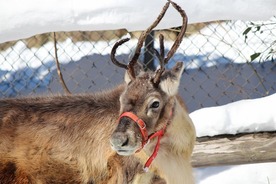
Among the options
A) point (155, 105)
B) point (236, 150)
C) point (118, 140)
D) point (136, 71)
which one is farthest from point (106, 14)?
point (118, 140)

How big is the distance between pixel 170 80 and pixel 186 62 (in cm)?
322

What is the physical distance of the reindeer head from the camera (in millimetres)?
4781

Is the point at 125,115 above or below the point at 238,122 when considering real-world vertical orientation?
above

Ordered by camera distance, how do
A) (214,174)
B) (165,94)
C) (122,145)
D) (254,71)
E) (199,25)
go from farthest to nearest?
(199,25), (254,71), (214,174), (165,94), (122,145)

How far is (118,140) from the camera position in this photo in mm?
4691

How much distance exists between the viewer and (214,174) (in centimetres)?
642

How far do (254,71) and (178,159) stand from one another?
2.37 meters

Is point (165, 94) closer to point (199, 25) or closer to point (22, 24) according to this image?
point (22, 24)

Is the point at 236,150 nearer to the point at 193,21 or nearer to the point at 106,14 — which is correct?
the point at 193,21

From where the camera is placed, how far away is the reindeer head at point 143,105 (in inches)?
188

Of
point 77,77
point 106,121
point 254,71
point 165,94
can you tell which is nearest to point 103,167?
point 106,121

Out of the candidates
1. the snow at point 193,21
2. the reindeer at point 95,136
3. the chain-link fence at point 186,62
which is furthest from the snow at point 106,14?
the chain-link fence at point 186,62

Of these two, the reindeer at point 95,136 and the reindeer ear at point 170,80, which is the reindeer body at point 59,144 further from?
the reindeer ear at point 170,80

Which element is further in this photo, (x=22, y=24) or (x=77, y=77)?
(x=77, y=77)
